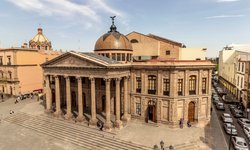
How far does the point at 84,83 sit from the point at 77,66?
25.1 ft

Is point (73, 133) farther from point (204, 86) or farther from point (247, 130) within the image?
point (247, 130)

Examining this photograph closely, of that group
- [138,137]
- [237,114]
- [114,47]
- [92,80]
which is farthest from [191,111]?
[114,47]

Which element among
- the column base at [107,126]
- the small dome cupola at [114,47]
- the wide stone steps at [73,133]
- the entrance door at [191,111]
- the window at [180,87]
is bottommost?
the wide stone steps at [73,133]

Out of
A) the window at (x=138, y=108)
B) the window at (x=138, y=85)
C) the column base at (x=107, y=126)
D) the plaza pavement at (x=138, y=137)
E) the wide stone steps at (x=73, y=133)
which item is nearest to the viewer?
the plaza pavement at (x=138, y=137)

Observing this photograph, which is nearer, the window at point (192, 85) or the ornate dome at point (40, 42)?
the window at point (192, 85)

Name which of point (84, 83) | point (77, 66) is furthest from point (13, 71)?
point (77, 66)

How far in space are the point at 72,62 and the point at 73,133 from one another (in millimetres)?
10802

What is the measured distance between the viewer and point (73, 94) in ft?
124

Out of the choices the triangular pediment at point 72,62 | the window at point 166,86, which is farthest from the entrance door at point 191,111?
the triangular pediment at point 72,62

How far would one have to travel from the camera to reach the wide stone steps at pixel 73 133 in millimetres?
23406

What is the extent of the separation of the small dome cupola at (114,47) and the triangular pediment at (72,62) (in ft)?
19.5

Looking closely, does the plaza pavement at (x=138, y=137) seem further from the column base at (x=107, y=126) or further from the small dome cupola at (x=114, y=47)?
the small dome cupola at (x=114, y=47)

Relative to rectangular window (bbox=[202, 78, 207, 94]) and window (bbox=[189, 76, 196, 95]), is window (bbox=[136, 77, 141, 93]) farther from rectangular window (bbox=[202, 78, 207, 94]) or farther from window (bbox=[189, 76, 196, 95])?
rectangular window (bbox=[202, 78, 207, 94])

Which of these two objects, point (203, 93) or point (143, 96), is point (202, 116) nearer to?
point (203, 93)
